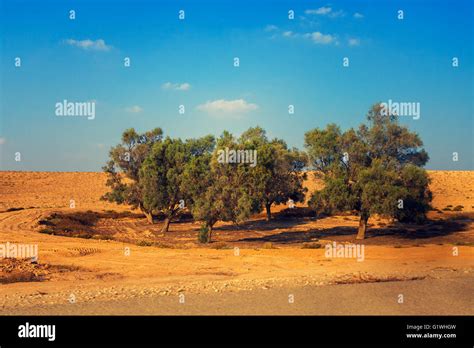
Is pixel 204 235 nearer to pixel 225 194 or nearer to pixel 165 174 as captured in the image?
pixel 225 194

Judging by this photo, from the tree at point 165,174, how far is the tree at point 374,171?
14800 millimetres

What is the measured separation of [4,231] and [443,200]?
8675cm

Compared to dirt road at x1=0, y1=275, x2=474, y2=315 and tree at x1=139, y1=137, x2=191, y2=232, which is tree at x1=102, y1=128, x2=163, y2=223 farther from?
dirt road at x1=0, y1=275, x2=474, y2=315

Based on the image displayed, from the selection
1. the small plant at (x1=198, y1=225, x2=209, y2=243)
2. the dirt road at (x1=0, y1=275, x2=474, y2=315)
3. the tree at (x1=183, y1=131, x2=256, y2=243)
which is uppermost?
the tree at (x1=183, y1=131, x2=256, y2=243)

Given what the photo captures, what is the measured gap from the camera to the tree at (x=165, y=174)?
172 feet

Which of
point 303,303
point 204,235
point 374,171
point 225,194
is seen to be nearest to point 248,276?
point 303,303

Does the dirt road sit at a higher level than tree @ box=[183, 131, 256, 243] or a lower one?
lower

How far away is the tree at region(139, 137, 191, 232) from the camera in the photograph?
5250cm

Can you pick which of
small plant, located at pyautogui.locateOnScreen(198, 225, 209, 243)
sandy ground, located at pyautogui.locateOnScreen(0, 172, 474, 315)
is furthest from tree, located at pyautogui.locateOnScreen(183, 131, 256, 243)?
sandy ground, located at pyautogui.locateOnScreen(0, 172, 474, 315)

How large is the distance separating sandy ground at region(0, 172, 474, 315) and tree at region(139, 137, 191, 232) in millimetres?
3694

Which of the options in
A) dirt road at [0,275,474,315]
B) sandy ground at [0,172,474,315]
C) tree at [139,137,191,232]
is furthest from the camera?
tree at [139,137,191,232]

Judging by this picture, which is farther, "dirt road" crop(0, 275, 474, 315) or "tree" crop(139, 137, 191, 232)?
"tree" crop(139, 137, 191, 232)

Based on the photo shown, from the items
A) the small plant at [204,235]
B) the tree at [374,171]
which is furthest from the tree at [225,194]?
the tree at [374,171]
